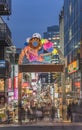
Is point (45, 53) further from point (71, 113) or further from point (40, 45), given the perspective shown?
point (71, 113)

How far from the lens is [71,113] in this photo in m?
35.9

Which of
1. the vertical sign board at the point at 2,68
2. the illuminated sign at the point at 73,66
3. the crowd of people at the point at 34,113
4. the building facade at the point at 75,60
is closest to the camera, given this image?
the crowd of people at the point at 34,113

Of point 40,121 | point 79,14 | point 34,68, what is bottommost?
point 40,121

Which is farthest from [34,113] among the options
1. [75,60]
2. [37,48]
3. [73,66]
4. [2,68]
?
[73,66]

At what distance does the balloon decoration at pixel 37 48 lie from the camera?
1426 inches

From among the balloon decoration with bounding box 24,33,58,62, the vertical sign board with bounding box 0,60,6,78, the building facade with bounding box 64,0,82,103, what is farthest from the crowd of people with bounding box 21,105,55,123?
the building facade with bounding box 64,0,82,103

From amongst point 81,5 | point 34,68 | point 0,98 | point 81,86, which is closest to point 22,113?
point 34,68

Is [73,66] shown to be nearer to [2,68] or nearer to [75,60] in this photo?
[75,60]

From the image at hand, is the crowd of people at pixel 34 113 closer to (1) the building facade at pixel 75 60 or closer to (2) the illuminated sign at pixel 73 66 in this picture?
(1) the building facade at pixel 75 60

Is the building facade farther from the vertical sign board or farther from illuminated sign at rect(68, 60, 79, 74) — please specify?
the vertical sign board

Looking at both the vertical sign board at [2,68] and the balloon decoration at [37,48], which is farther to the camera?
the vertical sign board at [2,68]

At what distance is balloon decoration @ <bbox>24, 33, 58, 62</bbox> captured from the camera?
3622cm

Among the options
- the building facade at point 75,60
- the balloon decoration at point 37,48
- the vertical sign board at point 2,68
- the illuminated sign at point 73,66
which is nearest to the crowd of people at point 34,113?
the balloon decoration at point 37,48

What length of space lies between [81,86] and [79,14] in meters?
12.2
